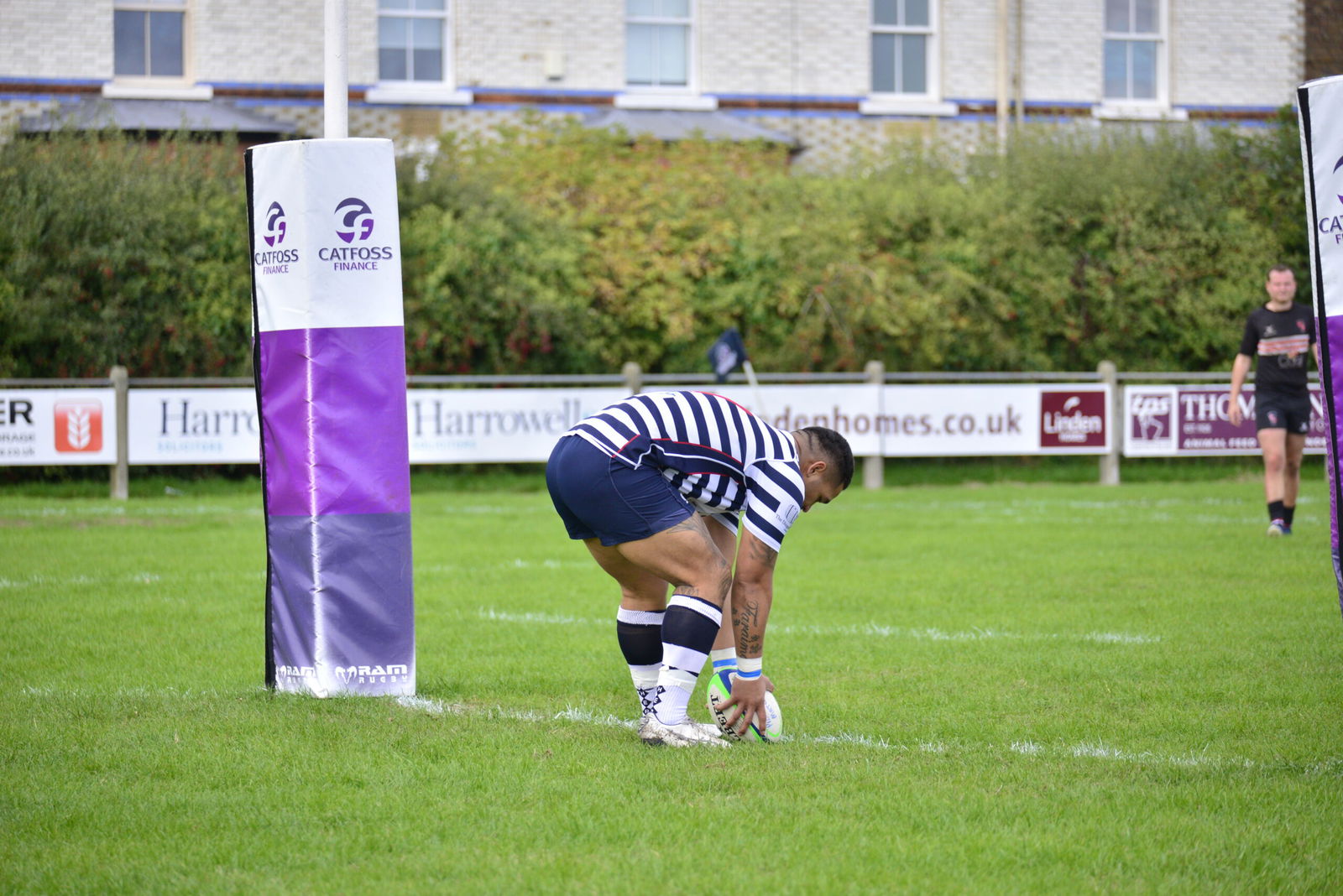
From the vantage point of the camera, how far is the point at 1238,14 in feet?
93.7

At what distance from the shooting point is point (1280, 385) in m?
13.3

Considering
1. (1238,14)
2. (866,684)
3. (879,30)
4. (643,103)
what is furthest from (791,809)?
(1238,14)

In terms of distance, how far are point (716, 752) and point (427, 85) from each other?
21300mm

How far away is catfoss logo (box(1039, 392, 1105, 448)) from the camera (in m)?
20.9

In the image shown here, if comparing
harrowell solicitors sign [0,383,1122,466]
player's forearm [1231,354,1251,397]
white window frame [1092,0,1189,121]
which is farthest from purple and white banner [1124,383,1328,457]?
white window frame [1092,0,1189,121]

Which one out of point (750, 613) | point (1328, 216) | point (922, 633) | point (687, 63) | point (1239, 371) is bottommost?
point (922, 633)

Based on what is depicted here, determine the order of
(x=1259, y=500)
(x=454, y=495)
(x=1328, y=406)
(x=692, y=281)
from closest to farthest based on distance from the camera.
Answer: (x=1328, y=406) → (x=1259, y=500) → (x=454, y=495) → (x=692, y=281)

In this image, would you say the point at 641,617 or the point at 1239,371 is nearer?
the point at 641,617

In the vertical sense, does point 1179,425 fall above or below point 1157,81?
below

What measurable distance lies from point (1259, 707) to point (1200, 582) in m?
4.32

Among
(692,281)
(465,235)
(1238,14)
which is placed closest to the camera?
(465,235)

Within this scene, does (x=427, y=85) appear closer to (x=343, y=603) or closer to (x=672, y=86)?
(x=672, y=86)

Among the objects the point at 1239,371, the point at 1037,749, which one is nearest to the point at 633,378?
the point at 1239,371

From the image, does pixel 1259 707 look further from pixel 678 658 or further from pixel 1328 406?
pixel 678 658
